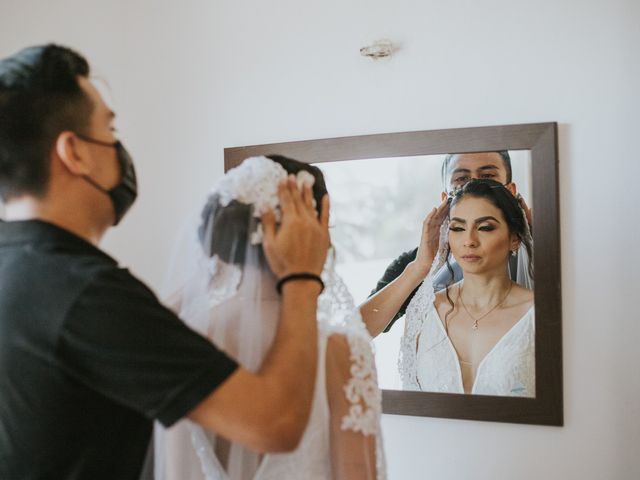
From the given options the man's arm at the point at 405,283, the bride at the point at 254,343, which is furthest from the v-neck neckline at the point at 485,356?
the bride at the point at 254,343

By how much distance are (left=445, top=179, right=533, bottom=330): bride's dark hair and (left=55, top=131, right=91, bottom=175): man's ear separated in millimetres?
1277

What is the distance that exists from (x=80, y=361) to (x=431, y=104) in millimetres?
1498

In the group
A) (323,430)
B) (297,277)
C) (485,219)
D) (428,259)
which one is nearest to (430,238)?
(428,259)

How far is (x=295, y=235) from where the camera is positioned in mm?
988

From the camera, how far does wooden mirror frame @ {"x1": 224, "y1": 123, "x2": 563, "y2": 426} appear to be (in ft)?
5.98

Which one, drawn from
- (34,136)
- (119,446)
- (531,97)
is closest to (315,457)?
(119,446)

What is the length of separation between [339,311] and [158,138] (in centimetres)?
140

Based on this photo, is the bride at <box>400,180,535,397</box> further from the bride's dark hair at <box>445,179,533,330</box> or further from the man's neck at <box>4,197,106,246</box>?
the man's neck at <box>4,197,106,246</box>

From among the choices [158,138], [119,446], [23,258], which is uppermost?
[158,138]

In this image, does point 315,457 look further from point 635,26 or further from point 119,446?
point 635,26

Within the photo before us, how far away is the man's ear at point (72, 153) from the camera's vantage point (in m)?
0.89

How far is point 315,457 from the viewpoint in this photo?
1.14m

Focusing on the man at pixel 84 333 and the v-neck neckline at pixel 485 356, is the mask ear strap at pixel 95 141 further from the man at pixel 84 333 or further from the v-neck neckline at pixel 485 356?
A: the v-neck neckline at pixel 485 356

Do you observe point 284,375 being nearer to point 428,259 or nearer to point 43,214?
point 43,214
